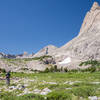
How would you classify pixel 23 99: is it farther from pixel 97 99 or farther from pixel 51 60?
pixel 51 60

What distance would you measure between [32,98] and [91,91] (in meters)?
3.95

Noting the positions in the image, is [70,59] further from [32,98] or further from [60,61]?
[32,98]

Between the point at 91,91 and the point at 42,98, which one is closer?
the point at 42,98

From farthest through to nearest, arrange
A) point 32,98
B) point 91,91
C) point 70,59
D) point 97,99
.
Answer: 1. point 70,59
2. point 91,91
3. point 32,98
4. point 97,99

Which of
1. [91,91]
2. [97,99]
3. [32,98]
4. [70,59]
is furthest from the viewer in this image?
[70,59]

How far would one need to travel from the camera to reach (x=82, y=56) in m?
196

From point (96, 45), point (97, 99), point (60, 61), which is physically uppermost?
point (96, 45)

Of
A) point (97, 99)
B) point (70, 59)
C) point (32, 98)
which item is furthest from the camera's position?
point (70, 59)

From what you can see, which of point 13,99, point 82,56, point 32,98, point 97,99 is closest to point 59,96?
point 32,98

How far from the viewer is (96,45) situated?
197625 mm

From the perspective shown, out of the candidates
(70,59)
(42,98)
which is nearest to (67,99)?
(42,98)

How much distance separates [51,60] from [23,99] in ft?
621

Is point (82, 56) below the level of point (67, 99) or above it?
above

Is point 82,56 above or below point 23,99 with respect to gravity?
above
